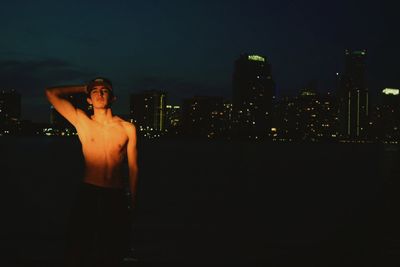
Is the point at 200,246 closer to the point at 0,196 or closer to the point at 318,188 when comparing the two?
the point at 0,196

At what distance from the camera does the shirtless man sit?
438 centimetres

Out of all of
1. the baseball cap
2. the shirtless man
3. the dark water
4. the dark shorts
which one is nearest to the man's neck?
the shirtless man

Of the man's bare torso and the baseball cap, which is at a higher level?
the baseball cap

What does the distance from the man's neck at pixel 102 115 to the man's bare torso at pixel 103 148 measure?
4cm

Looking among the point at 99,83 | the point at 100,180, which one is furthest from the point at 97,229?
the point at 99,83

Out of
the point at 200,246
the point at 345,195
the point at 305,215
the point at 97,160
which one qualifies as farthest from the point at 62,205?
the point at 97,160

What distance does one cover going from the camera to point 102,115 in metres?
4.79

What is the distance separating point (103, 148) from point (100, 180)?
358 millimetres

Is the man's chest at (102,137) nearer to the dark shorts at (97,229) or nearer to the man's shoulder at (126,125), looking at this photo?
the man's shoulder at (126,125)

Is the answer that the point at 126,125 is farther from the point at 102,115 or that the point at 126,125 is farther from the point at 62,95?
the point at 62,95

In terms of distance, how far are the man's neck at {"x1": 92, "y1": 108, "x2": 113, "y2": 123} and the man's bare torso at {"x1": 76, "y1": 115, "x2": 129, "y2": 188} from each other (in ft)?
0.12

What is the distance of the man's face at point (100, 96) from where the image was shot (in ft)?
15.2

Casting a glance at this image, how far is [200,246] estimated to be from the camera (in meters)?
13.2

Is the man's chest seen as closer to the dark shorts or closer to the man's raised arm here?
the man's raised arm
